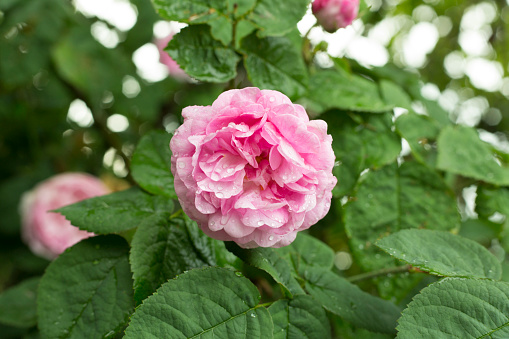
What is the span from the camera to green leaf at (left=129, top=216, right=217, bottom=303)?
628mm

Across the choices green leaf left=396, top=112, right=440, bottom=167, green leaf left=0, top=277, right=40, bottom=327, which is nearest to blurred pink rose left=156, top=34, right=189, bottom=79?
green leaf left=0, top=277, right=40, bottom=327

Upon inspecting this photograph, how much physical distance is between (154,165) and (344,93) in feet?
1.37

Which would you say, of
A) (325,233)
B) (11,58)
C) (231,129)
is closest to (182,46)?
(231,129)

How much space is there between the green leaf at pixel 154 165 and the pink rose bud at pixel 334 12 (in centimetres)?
39

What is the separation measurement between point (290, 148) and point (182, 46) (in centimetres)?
30

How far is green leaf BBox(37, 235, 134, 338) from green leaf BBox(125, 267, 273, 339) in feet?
0.49

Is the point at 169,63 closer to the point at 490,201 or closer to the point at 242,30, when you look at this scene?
the point at 242,30

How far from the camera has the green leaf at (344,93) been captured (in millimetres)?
898

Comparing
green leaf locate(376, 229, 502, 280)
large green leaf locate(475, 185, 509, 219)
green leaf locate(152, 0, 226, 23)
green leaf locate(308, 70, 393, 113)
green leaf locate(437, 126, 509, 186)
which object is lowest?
large green leaf locate(475, 185, 509, 219)

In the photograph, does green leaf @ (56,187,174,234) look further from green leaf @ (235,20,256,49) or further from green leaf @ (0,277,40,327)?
green leaf @ (0,277,40,327)

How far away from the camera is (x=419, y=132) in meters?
0.98

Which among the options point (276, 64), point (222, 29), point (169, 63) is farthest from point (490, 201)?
point (169, 63)

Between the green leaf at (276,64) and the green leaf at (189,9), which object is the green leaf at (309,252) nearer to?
the green leaf at (276,64)

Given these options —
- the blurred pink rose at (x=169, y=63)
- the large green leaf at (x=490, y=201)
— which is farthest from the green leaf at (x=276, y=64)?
the blurred pink rose at (x=169, y=63)
